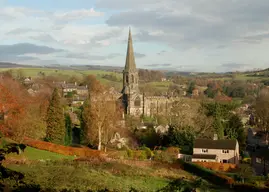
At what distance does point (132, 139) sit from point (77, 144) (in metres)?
6.88

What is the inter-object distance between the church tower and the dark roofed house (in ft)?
150

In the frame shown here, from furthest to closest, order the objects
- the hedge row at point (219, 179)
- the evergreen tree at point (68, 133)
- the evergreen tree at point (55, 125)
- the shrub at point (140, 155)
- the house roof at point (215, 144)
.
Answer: the evergreen tree at point (68, 133), the house roof at point (215, 144), the evergreen tree at point (55, 125), the shrub at point (140, 155), the hedge row at point (219, 179)

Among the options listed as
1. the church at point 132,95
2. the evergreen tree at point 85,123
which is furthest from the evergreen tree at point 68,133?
the church at point 132,95

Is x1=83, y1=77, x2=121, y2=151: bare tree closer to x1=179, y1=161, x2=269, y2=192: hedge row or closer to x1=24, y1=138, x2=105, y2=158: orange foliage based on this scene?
x1=24, y1=138, x2=105, y2=158: orange foliage

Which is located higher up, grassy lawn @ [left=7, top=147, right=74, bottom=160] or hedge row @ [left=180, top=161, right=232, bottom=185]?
grassy lawn @ [left=7, top=147, right=74, bottom=160]

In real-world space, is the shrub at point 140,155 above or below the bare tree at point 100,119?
below

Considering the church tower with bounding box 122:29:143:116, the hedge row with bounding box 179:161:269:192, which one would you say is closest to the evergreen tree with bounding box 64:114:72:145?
the hedge row with bounding box 179:161:269:192

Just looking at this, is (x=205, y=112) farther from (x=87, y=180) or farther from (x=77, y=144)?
(x=87, y=180)

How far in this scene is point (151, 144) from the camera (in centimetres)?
4319

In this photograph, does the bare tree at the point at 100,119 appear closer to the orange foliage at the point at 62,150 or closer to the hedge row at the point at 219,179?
the orange foliage at the point at 62,150

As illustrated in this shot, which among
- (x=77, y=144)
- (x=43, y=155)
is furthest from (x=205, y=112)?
(x=43, y=155)

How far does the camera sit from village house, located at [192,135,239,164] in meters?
35.6

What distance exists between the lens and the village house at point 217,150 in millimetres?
35625

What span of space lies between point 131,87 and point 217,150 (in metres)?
49.0
